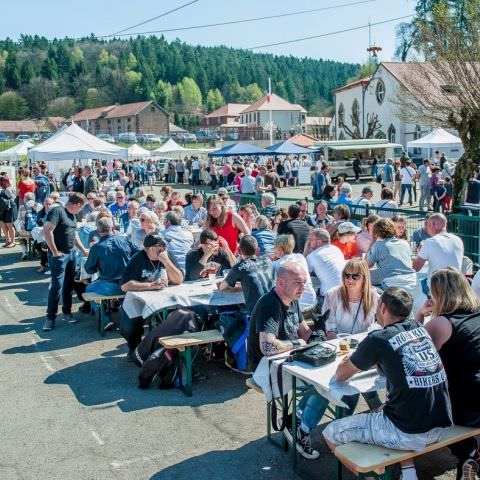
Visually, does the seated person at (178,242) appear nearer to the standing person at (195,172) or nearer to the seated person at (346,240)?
the seated person at (346,240)

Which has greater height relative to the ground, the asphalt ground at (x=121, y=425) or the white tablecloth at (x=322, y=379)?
the white tablecloth at (x=322, y=379)

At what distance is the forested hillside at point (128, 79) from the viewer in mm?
159875

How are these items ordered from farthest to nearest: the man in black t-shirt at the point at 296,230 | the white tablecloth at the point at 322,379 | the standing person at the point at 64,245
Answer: the man in black t-shirt at the point at 296,230 → the standing person at the point at 64,245 → the white tablecloth at the point at 322,379

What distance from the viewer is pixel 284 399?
4727mm

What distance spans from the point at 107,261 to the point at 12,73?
6636 inches

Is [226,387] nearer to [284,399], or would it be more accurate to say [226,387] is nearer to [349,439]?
[284,399]

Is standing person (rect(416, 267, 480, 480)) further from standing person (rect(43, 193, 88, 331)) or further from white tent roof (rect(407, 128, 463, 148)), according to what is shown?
white tent roof (rect(407, 128, 463, 148))

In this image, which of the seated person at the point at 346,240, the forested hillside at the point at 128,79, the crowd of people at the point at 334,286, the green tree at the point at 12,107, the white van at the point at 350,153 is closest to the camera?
the crowd of people at the point at 334,286

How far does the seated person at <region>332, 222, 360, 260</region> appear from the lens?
806 centimetres

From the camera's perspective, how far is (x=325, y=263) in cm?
671

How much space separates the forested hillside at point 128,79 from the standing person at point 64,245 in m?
155

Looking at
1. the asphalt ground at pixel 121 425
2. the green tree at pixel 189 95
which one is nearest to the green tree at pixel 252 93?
the green tree at pixel 189 95

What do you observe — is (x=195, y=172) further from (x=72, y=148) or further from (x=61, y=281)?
(x=61, y=281)

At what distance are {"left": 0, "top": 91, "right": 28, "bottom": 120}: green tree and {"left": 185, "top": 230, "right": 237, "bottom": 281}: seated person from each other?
15755cm
